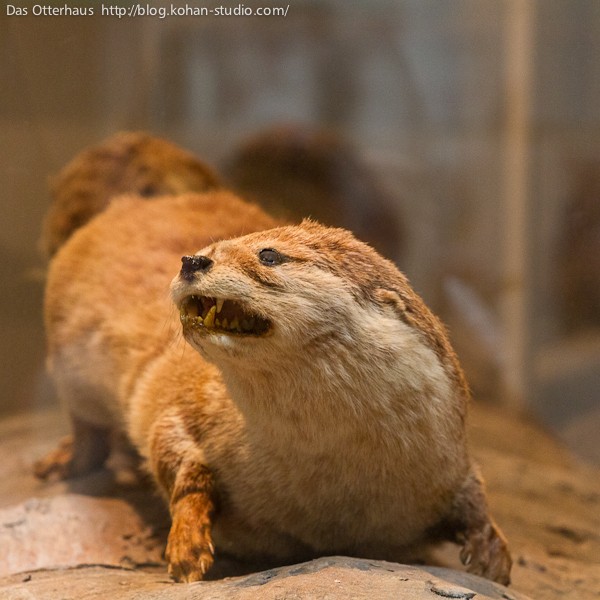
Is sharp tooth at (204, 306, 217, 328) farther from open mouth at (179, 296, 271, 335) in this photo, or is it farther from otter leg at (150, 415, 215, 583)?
otter leg at (150, 415, 215, 583)

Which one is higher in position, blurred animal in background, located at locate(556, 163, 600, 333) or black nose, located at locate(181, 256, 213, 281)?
black nose, located at locate(181, 256, 213, 281)

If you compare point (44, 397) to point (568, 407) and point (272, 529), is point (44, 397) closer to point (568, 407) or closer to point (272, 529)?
point (272, 529)

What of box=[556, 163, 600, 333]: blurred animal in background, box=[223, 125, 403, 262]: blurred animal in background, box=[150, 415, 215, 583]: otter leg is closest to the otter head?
box=[150, 415, 215, 583]: otter leg

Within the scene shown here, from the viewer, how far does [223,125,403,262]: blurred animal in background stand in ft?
13.5

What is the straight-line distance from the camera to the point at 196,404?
2873 millimetres

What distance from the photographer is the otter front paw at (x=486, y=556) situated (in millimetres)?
2793

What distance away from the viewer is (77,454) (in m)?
3.68

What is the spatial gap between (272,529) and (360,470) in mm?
429

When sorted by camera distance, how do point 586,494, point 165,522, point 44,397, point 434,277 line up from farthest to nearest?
1. point 586,494
2. point 434,277
3. point 44,397
4. point 165,522

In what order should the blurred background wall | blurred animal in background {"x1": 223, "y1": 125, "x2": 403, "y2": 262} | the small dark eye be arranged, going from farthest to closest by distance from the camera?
1. blurred animal in background {"x1": 223, "y1": 125, "x2": 403, "y2": 262}
2. the blurred background wall
3. the small dark eye

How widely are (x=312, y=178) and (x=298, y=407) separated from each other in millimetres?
2391

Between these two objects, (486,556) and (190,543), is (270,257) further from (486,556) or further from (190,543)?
(486,556)

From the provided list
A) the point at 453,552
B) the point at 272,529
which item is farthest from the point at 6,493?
the point at 453,552

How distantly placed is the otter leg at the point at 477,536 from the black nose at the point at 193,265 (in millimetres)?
1267
